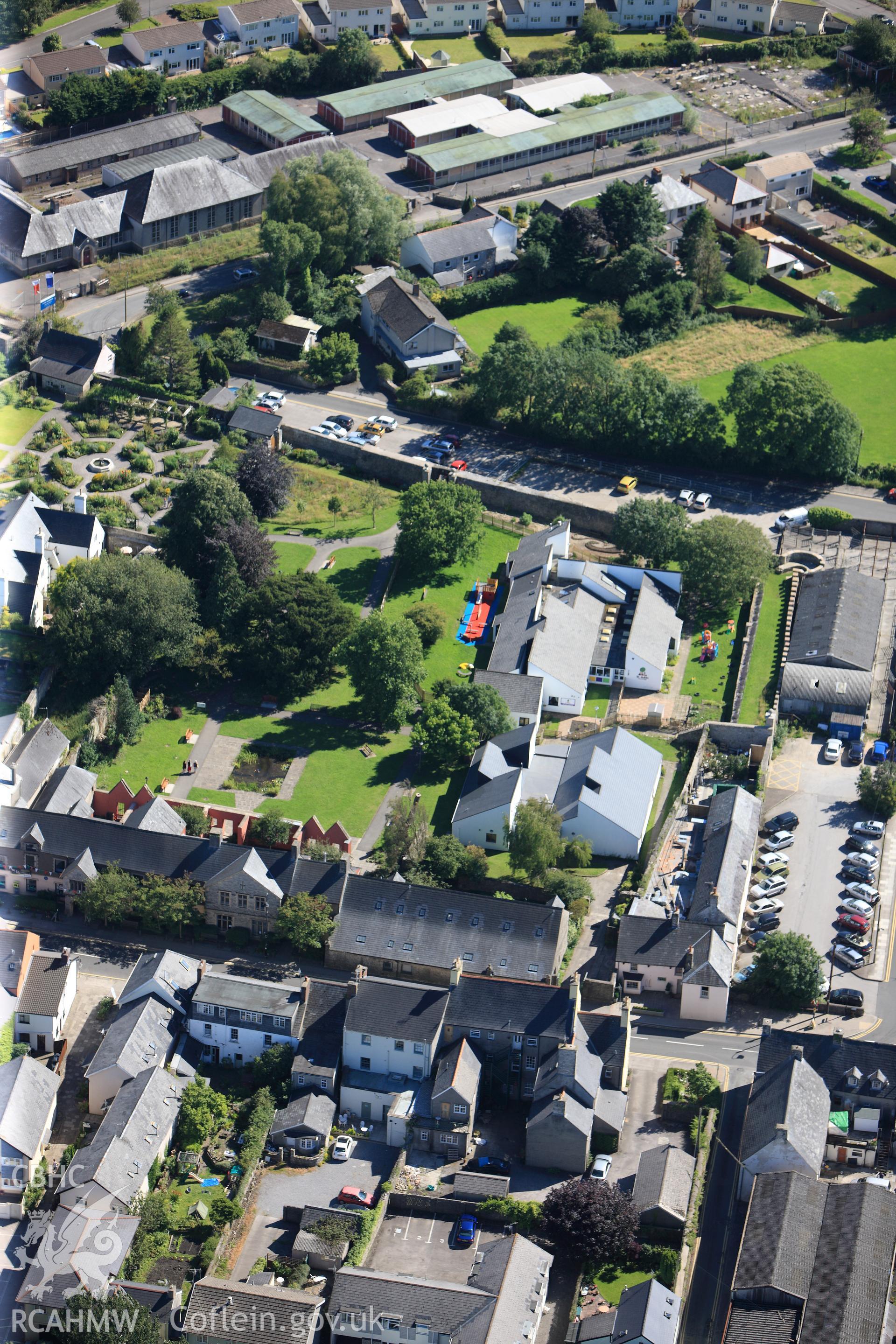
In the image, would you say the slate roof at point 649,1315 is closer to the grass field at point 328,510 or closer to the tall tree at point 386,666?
the tall tree at point 386,666

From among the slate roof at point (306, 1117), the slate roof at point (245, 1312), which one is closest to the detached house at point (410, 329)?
the slate roof at point (306, 1117)

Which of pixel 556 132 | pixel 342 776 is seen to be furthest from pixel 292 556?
pixel 556 132

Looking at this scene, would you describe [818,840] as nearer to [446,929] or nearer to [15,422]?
[446,929]

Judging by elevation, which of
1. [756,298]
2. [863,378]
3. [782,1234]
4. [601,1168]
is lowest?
[601,1168]

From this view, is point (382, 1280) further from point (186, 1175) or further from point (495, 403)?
point (495, 403)

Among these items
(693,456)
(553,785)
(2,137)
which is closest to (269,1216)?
(553,785)
